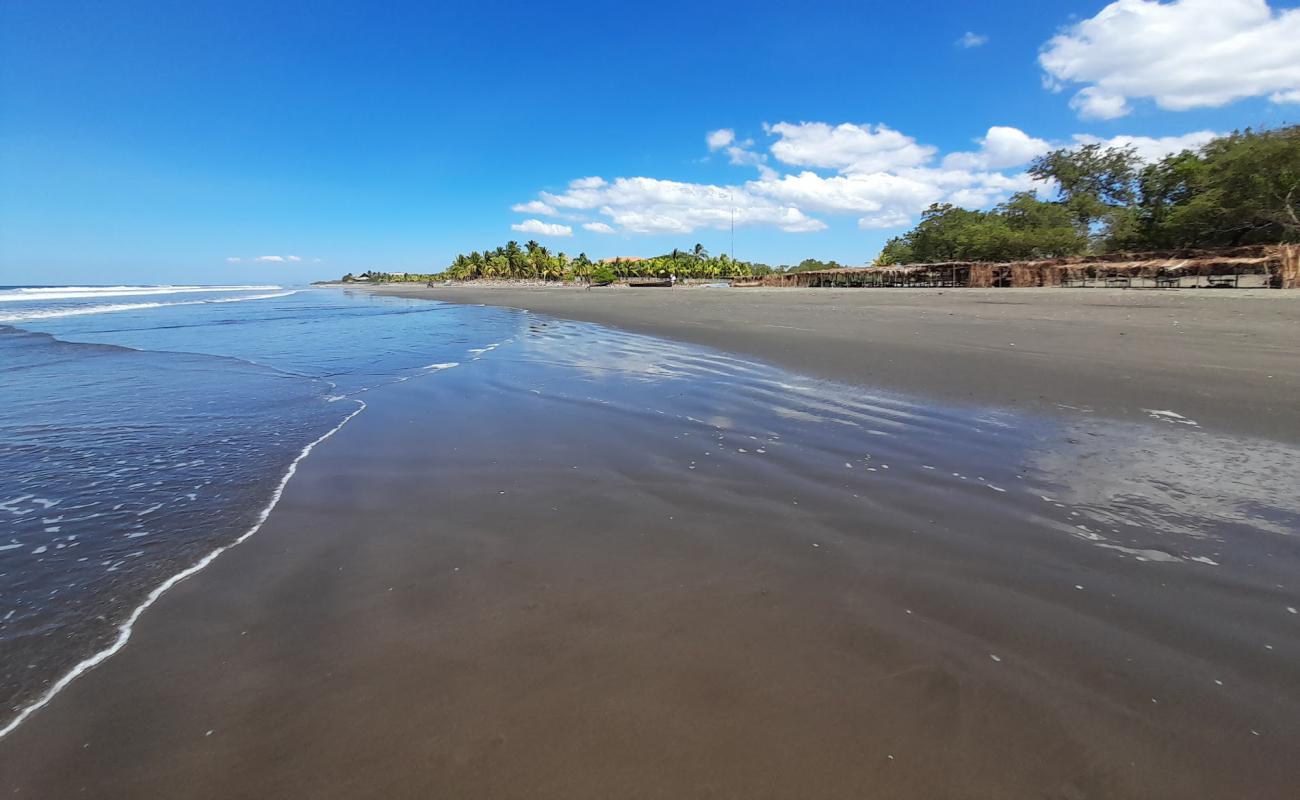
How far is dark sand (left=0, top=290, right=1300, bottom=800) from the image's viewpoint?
1.82m

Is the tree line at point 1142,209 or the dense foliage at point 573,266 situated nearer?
the tree line at point 1142,209

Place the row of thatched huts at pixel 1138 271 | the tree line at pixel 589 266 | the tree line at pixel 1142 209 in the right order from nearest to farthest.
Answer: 1. the row of thatched huts at pixel 1138 271
2. the tree line at pixel 1142 209
3. the tree line at pixel 589 266

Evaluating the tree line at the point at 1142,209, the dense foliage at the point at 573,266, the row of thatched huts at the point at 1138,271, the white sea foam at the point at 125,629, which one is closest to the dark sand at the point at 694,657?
the white sea foam at the point at 125,629

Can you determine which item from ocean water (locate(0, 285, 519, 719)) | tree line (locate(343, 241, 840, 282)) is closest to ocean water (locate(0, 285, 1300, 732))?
ocean water (locate(0, 285, 519, 719))

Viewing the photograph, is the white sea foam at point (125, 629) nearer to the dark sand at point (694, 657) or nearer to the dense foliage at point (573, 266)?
the dark sand at point (694, 657)

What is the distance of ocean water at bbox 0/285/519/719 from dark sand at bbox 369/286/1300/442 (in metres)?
7.77

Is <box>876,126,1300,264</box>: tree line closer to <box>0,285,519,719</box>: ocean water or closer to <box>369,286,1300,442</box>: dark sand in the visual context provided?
<box>369,286,1300,442</box>: dark sand

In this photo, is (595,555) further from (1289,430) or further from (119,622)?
(1289,430)

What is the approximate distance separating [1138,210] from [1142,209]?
1.18m

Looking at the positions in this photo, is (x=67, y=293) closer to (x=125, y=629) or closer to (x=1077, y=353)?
(x=125, y=629)

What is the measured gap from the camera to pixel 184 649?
2.56 metres

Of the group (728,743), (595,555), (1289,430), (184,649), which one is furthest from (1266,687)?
(1289,430)

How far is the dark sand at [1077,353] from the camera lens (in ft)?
21.7

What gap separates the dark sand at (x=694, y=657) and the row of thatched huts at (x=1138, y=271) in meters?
32.1
